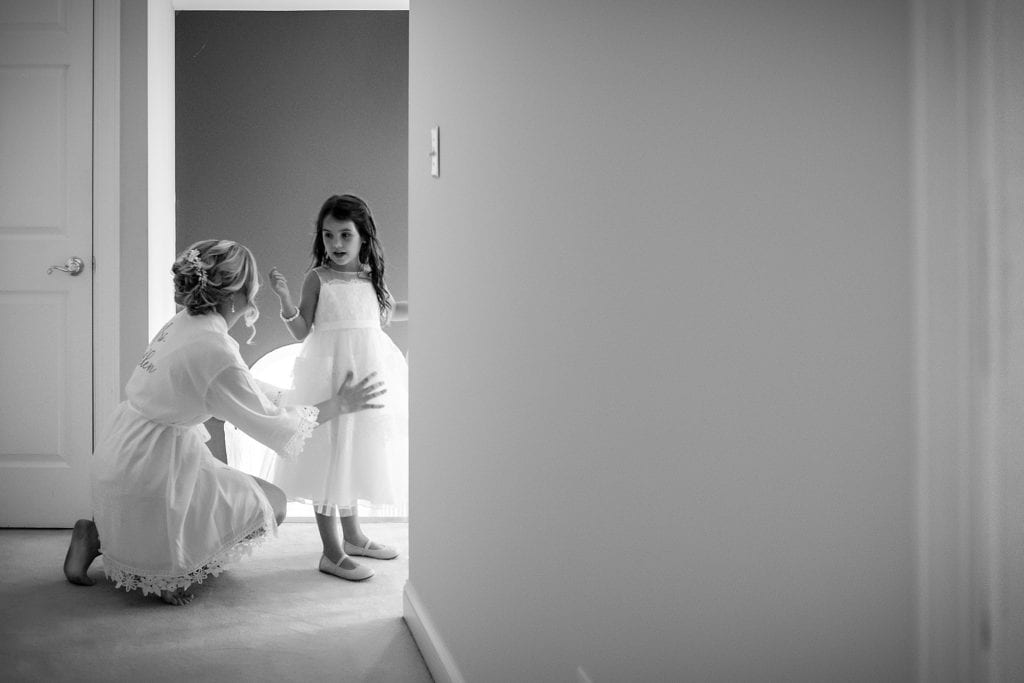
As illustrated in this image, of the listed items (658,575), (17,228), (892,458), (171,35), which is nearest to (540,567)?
(658,575)

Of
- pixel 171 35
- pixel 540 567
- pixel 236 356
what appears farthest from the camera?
pixel 171 35

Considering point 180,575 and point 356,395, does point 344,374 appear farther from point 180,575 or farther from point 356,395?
point 180,575

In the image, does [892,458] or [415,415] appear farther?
[415,415]

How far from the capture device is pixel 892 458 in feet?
1.61

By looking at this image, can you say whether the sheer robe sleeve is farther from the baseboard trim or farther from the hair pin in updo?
the baseboard trim

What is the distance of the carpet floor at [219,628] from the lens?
1.79m

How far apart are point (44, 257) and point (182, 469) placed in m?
1.22

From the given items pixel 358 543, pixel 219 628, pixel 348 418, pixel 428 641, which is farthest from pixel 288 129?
pixel 428 641

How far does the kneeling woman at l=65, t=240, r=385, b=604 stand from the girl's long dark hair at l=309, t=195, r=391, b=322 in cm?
35

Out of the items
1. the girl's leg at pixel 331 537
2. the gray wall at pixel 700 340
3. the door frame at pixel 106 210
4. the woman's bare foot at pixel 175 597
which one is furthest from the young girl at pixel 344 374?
the gray wall at pixel 700 340

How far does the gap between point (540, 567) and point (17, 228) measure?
9.02ft

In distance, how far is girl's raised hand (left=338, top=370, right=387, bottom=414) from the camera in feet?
8.32

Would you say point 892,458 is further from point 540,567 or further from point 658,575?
point 540,567

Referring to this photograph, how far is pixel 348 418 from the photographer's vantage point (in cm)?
264
